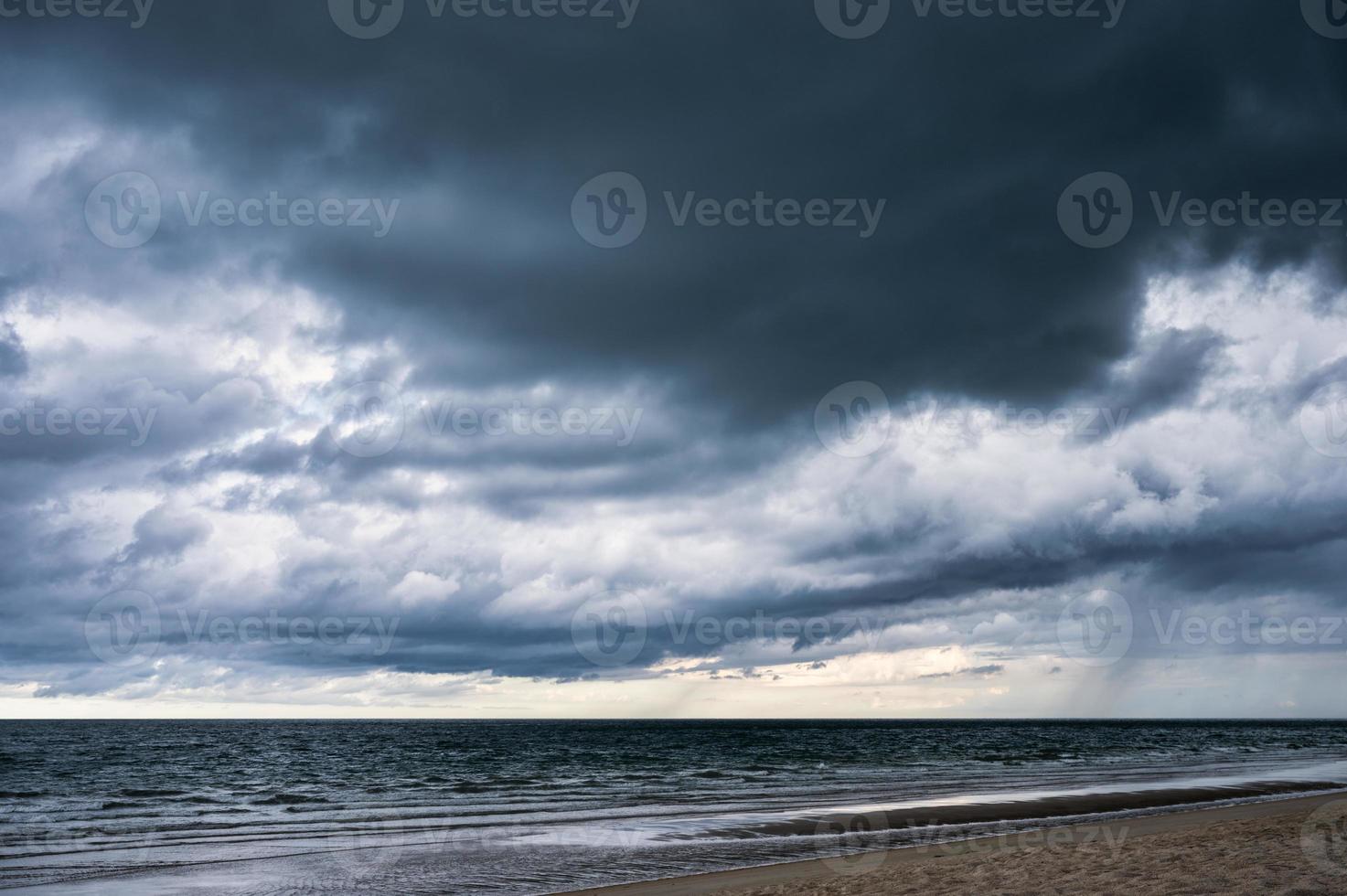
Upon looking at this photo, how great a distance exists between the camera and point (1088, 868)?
14.1 meters

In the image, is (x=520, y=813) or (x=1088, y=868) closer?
(x=1088, y=868)

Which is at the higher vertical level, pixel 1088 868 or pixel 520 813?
pixel 1088 868

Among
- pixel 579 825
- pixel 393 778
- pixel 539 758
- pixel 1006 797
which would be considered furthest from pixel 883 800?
pixel 539 758

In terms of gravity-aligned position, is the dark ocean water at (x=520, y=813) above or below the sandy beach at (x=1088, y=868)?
below

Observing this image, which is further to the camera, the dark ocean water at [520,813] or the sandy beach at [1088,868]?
the dark ocean water at [520,813]

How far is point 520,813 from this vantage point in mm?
30188

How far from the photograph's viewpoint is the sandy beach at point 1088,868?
12.2 meters

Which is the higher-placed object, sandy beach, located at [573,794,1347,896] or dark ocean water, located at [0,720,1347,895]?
sandy beach, located at [573,794,1347,896]

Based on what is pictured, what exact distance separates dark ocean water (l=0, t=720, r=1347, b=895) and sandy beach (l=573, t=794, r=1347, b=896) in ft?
7.27

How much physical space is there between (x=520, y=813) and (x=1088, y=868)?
20.8 meters

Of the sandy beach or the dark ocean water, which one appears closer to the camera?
the sandy beach

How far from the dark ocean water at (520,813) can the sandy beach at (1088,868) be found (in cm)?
221

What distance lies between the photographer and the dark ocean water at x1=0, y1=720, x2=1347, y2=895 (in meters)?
19.0

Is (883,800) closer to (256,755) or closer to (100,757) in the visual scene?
(256,755)
